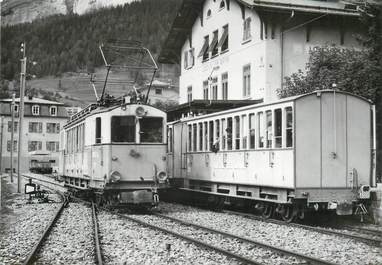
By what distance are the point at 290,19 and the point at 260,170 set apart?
13.2 metres

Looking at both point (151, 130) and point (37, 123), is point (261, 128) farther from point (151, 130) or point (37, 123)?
point (37, 123)

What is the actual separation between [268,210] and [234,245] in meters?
4.82

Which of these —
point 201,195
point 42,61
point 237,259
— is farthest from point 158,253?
point 42,61

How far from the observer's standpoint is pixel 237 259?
27.9ft

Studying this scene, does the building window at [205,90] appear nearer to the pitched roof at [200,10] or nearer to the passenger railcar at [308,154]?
the pitched roof at [200,10]

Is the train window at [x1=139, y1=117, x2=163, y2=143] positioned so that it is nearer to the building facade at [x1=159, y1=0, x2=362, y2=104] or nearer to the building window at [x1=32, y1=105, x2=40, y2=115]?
the building facade at [x1=159, y1=0, x2=362, y2=104]

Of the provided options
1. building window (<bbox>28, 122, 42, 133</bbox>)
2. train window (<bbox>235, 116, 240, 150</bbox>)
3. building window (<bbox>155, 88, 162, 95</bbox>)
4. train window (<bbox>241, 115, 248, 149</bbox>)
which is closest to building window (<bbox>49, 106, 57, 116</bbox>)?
building window (<bbox>28, 122, 42, 133</bbox>)

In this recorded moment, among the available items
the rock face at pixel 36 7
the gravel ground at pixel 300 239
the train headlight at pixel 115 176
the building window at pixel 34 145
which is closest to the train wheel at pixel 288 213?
the gravel ground at pixel 300 239

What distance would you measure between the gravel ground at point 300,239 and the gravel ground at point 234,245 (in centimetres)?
56

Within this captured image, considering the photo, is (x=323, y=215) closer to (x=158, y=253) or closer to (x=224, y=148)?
(x=224, y=148)

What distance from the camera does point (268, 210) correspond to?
48.1ft

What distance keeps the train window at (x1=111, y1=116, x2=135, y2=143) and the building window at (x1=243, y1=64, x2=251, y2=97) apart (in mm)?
11646

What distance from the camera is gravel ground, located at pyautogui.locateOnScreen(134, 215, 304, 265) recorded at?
8594 mm

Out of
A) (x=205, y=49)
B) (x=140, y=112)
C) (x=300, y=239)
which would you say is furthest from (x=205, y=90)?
(x=300, y=239)
